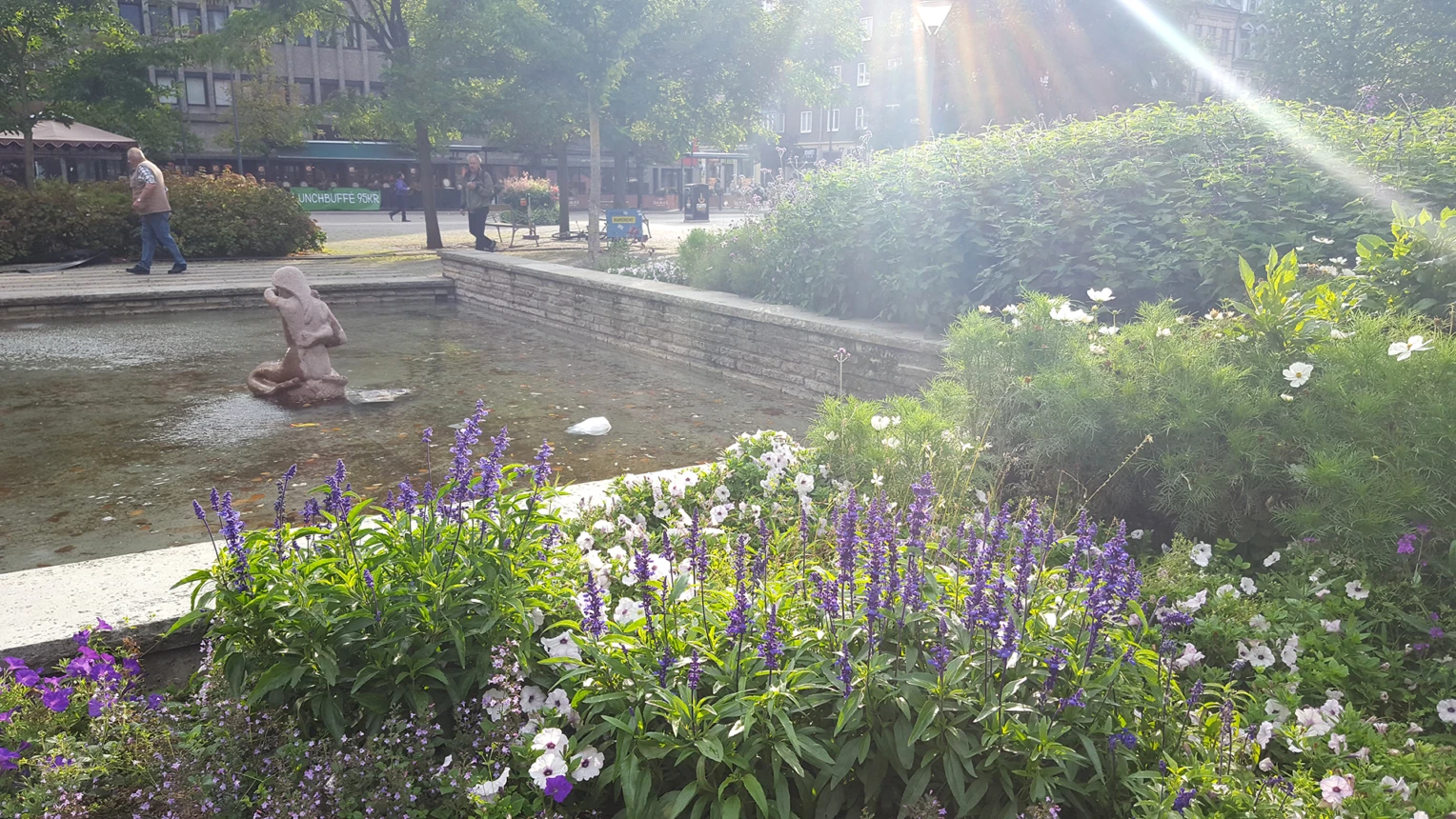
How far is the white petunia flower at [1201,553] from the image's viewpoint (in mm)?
3410

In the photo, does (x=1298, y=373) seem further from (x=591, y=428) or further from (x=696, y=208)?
(x=696, y=208)

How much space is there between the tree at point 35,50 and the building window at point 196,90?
104 feet

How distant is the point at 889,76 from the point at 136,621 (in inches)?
2670

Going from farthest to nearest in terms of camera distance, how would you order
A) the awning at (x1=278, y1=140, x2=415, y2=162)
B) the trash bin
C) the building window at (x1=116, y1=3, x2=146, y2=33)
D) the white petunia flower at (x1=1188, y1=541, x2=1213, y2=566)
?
1. the building window at (x1=116, y1=3, x2=146, y2=33)
2. the awning at (x1=278, y1=140, x2=415, y2=162)
3. the trash bin
4. the white petunia flower at (x1=1188, y1=541, x2=1213, y2=566)

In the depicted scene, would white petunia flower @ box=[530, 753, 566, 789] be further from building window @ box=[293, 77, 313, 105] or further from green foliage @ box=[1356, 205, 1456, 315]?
building window @ box=[293, 77, 313, 105]

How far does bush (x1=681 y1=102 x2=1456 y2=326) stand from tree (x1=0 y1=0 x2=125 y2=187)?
724 inches

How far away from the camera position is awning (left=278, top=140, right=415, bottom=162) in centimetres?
4628

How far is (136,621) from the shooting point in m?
2.87

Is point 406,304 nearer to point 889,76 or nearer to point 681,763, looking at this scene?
point 681,763

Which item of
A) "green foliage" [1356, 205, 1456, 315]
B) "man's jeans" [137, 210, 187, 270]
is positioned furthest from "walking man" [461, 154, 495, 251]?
"green foliage" [1356, 205, 1456, 315]

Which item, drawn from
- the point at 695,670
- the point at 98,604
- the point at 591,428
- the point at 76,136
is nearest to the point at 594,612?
the point at 695,670

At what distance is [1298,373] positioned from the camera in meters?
3.68

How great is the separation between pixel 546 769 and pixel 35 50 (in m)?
24.6

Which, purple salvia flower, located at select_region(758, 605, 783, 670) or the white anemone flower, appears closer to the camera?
purple salvia flower, located at select_region(758, 605, 783, 670)
